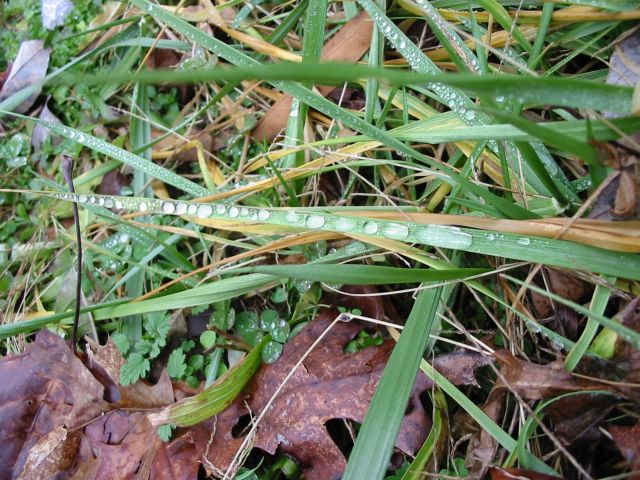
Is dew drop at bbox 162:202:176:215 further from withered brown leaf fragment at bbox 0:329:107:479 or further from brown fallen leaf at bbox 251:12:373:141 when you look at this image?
withered brown leaf fragment at bbox 0:329:107:479

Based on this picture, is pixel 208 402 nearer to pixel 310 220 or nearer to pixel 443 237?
pixel 310 220

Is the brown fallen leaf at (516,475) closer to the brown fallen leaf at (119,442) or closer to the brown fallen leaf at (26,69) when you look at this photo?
the brown fallen leaf at (119,442)

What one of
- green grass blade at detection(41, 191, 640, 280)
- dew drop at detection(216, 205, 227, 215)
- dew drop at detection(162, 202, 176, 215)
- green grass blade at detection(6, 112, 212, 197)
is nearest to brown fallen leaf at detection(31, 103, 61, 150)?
green grass blade at detection(6, 112, 212, 197)

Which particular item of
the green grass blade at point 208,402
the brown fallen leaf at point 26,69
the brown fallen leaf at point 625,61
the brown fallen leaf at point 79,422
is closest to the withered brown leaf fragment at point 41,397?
the brown fallen leaf at point 79,422

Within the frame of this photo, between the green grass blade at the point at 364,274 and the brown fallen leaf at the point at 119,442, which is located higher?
the green grass blade at the point at 364,274

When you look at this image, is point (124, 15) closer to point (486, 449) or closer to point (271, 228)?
point (271, 228)

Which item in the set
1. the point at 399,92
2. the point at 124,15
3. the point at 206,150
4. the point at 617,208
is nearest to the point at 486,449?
the point at 617,208
